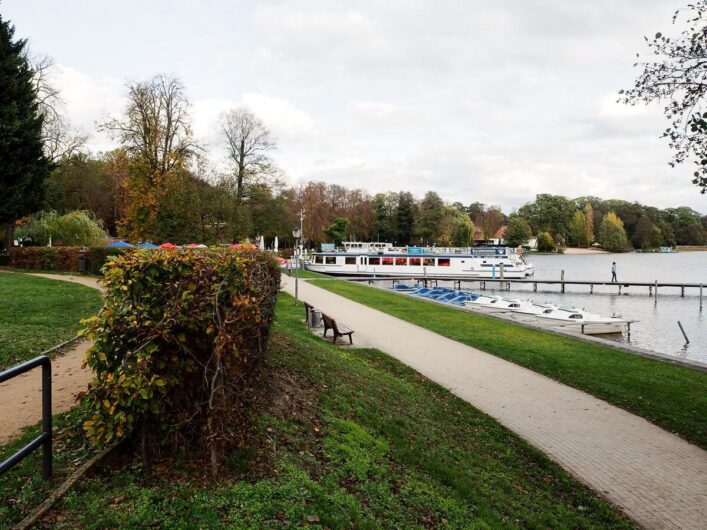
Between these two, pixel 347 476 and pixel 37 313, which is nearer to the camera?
pixel 347 476

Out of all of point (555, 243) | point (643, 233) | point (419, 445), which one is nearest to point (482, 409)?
point (419, 445)

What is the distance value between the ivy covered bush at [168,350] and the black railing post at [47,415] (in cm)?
30

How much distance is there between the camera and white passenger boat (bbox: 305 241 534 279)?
55.6 metres

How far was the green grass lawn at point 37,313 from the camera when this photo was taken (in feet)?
28.0

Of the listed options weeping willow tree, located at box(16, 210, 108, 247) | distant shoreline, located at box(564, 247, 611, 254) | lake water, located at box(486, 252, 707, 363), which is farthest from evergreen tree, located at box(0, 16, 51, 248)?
distant shoreline, located at box(564, 247, 611, 254)

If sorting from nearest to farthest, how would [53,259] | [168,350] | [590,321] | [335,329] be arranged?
[168,350], [335,329], [590,321], [53,259]

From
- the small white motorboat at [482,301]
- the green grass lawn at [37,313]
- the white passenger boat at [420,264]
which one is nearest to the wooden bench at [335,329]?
the green grass lawn at [37,313]

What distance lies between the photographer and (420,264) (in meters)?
56.3

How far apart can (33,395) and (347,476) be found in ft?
13.8

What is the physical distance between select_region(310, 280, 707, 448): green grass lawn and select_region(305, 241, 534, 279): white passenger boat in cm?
3532

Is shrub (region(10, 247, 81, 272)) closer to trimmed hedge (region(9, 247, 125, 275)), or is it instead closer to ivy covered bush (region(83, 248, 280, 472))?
trimmed hedge (region(9, 247, 125, 275))

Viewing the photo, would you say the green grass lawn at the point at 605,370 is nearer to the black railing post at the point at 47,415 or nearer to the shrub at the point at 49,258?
the black railing post at the point at 47,415

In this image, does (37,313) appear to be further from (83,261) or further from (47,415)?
(83,261)

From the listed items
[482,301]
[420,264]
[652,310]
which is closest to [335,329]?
[482,301]
